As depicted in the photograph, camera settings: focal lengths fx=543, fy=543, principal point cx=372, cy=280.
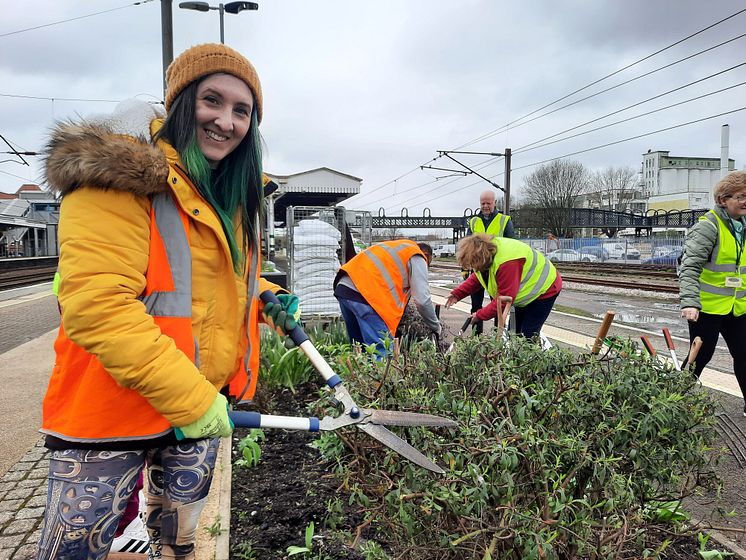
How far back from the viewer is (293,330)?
2.00 m

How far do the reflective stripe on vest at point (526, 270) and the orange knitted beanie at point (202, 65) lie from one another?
10.0 feet

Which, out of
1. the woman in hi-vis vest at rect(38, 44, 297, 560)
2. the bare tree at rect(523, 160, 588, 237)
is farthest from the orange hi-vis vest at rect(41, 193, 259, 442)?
the bare tree at rect(523, 160, 588, 237)

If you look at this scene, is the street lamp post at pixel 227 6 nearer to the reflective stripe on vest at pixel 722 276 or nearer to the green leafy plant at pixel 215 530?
the reflective stripe on vest at pixel 722 276

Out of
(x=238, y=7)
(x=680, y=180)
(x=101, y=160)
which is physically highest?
(x=680, y=180)

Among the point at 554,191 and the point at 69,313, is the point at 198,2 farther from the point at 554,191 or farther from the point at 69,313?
the point at 554,191

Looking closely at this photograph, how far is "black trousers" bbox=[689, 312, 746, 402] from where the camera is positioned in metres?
4.09

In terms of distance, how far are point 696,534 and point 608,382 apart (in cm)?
72

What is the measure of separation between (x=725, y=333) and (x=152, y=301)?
4.28 metres

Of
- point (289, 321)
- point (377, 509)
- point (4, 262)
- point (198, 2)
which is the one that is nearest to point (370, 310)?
point (289, 321)

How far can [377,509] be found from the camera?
175 cm

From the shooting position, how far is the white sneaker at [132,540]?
7.20 feet

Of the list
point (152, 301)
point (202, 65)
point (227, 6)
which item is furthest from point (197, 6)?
point (152, 301)

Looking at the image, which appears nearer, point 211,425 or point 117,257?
point 117,257

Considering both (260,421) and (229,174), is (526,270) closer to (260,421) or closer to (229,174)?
(229,174)
